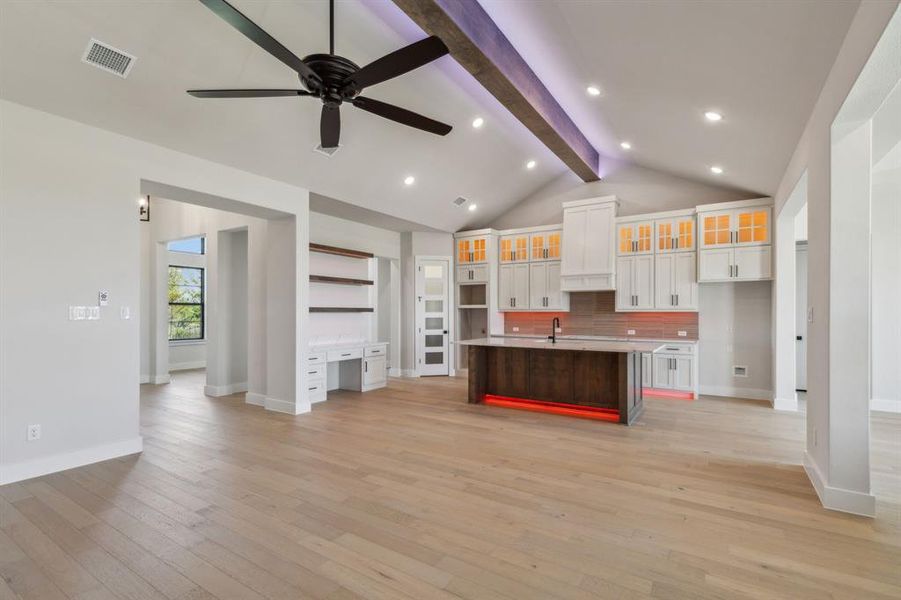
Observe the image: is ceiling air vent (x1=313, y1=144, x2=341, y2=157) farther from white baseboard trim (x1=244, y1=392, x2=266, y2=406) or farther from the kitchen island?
white baseboard trim (x1=244, y1=392, x2=266, y2=406)

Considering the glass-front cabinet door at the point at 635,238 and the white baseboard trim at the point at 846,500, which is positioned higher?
the glass-front cabinet door at the point at 635,238

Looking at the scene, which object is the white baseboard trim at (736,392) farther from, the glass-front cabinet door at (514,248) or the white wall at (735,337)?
the glass-front cabinet door at (514,248)

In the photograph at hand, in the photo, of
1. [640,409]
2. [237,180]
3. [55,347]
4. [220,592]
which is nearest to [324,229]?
[237,180]

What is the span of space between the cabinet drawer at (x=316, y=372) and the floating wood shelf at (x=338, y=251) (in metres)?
1.65

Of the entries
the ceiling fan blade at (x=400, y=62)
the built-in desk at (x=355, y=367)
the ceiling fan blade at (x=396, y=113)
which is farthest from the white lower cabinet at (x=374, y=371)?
the ceiling fan blade at (x=400, y=62)

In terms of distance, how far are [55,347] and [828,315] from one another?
574 centimetres

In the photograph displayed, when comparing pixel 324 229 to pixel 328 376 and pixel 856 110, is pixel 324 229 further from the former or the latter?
pixel 856 110

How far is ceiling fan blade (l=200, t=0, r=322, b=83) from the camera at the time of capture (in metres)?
2.20

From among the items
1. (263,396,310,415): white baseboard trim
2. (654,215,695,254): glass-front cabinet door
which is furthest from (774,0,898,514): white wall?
(263,396,310,415): white baseboard trim

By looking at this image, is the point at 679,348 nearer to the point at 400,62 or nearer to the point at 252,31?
the point at 400,62

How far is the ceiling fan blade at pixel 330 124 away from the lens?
123 inches

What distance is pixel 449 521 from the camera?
2.75 m

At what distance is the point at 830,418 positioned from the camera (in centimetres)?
293

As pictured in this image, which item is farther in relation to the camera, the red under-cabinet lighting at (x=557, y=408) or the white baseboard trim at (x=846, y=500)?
the red under-cabinet lighting at (x=557, y=408)
